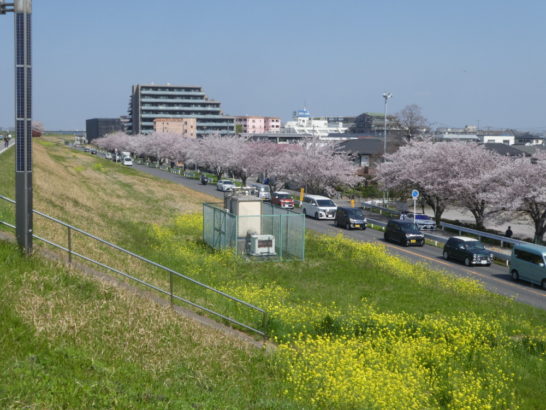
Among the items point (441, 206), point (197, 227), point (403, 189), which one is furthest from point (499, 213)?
point (197, 227)

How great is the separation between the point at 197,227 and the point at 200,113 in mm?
146149

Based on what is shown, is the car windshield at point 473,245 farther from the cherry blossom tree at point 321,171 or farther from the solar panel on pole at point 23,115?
the cherry blossom tree at point 321,171

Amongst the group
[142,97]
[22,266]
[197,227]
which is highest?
[142,97]

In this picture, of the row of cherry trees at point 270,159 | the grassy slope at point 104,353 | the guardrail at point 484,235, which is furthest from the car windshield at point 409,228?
the row of cherry trees at point 270,159

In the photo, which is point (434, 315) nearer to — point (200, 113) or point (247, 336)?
point (247, 336)

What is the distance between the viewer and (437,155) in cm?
4684

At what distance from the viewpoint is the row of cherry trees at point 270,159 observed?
61.4 metres

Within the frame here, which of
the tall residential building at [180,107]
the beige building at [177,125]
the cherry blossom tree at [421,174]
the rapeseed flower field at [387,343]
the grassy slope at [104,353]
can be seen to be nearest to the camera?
the grassy slope at [104,353]

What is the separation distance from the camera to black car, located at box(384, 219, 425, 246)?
113 feet

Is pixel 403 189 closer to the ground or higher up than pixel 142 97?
closer to the ground

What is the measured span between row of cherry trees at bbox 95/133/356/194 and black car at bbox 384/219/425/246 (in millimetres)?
25100

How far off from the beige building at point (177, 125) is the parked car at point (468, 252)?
136 metres

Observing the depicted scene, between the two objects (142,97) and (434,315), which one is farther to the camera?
(142,97)

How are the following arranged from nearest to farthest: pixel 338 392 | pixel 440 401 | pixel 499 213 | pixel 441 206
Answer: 1. pixel 338 392
2. pixel 440 401
3. pixel 499 213
4. pixel 441 206
